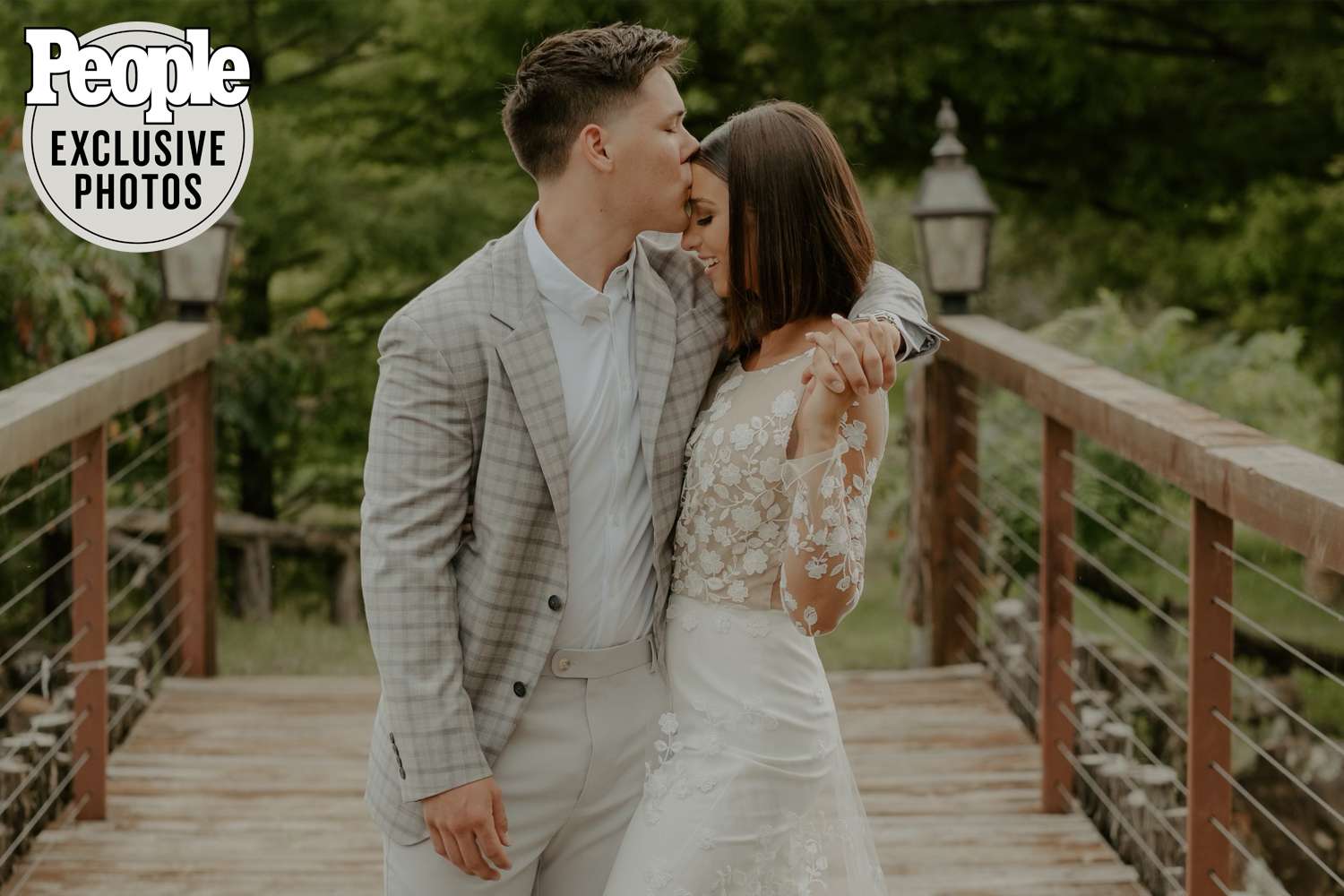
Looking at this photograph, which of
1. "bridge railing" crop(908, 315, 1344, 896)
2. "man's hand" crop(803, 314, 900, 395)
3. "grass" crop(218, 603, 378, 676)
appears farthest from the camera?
"grass" crop(218, 603, 378, 676)

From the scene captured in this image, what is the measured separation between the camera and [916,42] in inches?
338

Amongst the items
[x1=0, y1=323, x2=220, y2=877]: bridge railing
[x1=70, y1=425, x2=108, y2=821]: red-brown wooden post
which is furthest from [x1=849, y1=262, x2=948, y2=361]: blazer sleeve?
[x1=70, y1=425, x2=108, y2=821]: red-brown wooden post

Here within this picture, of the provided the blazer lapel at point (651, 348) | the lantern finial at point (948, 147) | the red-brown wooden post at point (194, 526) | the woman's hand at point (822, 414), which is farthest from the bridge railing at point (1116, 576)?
the red-brown wooden post at point (194, 526)

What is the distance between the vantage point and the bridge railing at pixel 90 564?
321 centimetres

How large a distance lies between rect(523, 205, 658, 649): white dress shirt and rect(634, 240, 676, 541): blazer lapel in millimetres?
29

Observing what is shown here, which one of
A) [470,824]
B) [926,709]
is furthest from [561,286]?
[926,709]

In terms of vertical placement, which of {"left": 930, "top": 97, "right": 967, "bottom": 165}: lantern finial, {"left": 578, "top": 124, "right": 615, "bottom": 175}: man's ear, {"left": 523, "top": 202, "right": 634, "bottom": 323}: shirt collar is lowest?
{"left": 523, "top": 202, "right": 634, "bottom": 323}: shirt collar

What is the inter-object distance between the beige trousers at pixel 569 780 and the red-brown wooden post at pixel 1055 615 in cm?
171

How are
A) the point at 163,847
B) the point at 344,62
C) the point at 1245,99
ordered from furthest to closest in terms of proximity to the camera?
the point at 344,62, the point at 1245,99, the point at 163,847

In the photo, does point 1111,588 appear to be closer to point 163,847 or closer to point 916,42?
point 916,42

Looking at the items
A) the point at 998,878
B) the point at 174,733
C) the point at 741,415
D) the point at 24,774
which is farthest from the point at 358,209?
the point at 741,415

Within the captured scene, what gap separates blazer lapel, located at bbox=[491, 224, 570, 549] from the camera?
1980 millimetres

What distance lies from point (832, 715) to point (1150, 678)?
303 cm

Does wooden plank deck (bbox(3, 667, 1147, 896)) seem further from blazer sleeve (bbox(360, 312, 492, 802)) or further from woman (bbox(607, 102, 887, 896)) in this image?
blazer sleeve (bbox(360, 312, 492, 802))
